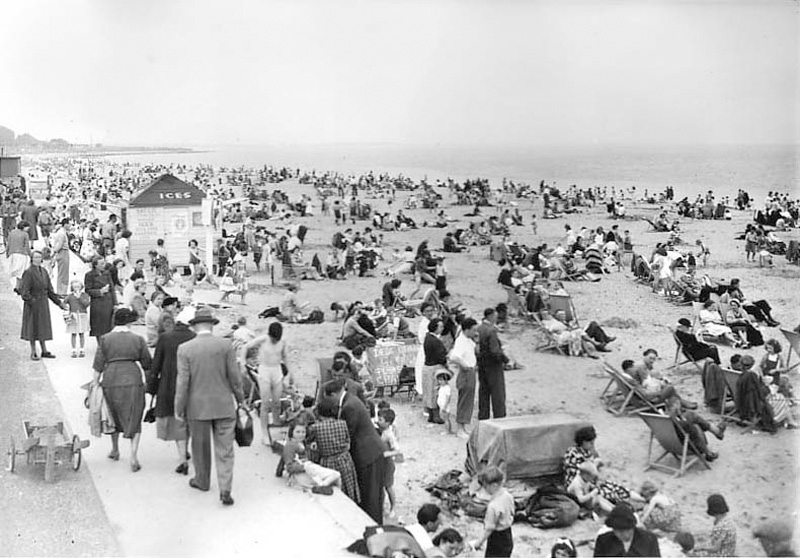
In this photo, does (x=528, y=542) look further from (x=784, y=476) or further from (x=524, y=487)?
(x=784, y=476)

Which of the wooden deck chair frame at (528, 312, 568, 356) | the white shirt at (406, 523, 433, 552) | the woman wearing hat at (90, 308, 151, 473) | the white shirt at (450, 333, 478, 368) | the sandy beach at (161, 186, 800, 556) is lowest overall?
the sandy beach at (161, 186, 800, 556)

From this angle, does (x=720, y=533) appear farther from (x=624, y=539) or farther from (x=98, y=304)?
(x=98, y=304)

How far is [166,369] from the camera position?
6465mm

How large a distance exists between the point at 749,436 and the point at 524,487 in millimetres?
2828

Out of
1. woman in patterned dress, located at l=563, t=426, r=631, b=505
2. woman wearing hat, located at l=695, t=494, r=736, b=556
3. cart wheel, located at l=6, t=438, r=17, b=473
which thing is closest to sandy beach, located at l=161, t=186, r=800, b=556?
woman in patterned dress, located at l=563, t=426, r=631, b=505

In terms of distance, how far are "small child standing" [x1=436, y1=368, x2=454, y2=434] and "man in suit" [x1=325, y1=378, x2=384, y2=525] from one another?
2604 mm

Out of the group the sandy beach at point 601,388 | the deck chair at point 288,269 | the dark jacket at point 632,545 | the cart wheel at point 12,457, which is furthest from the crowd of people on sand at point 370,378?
the deck chair at point 288,269

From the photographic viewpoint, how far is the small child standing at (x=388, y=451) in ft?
21.8

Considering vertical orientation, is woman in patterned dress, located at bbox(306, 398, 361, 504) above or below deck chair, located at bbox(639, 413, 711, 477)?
above

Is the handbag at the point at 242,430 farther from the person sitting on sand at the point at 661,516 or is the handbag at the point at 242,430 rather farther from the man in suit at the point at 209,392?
the person sitting on sand at the point at 661,516

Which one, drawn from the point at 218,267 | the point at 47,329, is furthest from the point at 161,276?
the point at 47,329

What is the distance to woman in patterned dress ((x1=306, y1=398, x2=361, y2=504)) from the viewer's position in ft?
20.6

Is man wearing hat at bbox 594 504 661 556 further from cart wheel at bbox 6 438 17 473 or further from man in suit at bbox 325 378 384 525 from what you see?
cart wheel at bbox 6 438 17 473

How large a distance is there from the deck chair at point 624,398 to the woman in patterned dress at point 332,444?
393cm
